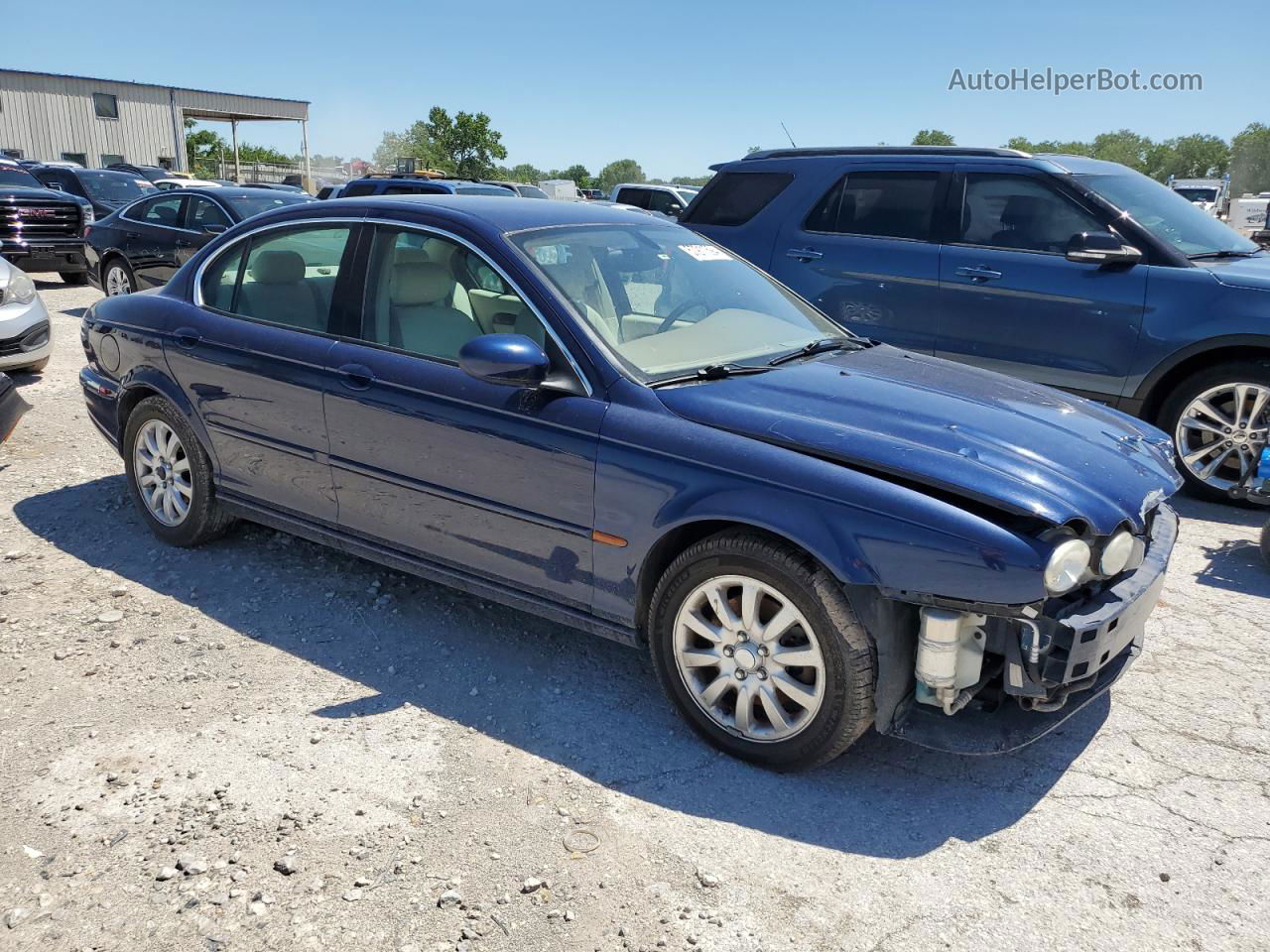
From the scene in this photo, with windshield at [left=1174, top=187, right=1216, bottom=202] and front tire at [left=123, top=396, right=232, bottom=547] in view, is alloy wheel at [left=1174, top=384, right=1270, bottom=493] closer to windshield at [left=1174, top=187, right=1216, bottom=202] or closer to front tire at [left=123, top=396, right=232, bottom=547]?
front tire at [left=123, top=396, right=232, bottom=547]

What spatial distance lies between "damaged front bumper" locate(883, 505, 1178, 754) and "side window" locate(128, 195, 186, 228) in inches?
447

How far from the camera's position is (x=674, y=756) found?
331 centimetres

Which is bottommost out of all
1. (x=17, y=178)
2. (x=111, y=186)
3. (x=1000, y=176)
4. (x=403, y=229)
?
(x=403, y=229)

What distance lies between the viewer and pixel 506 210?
4082mm

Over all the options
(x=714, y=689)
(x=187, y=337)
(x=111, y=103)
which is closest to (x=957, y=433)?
(x=714, y=689)

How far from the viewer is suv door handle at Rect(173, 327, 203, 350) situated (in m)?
4.61

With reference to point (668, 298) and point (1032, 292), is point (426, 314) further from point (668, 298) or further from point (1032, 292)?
point (1032, 292)

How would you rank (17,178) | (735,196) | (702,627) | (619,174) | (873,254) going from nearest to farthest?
(702,627)
(873,254)
(735,196)
(17,178)
(619,174)

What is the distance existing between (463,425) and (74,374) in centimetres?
666

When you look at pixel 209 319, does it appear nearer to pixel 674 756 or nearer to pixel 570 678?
pixel 570 678

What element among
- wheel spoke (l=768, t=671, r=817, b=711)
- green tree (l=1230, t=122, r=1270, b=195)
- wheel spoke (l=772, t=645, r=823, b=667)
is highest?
green tree (l=1230, t=122, r=1270, b=195)

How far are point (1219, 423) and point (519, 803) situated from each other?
490 cm

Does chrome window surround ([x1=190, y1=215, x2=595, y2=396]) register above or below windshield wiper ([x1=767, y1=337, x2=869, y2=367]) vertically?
above

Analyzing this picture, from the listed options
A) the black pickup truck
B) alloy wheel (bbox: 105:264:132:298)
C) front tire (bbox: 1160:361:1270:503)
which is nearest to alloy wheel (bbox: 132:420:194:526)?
front tire (bbox: 1160:361:1270:503)
